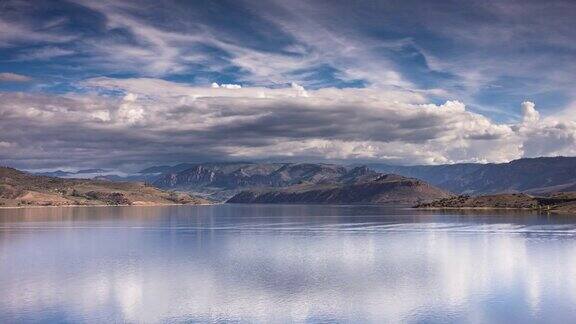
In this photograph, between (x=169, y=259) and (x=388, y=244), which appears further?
(x=388, y=244)

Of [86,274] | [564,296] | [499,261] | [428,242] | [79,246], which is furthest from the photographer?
[428,242]

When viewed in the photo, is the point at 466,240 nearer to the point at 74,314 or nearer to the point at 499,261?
the point at 499,261

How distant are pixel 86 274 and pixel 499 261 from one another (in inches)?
3281

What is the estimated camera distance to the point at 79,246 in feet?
498

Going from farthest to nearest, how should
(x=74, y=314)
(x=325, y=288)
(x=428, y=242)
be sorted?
(x=428, y=242) → (x=325, y=288) → (x=74, y=314)

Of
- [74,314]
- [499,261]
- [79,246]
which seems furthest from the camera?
[79,246]

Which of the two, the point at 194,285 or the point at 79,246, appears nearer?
the point at 194,285

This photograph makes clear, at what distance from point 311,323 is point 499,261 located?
69871 mm

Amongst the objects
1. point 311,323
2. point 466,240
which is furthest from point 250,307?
point 466,240

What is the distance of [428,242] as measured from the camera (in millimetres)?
163375

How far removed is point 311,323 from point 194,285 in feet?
98.1

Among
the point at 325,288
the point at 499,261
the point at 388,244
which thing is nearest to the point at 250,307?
the point at 325,288

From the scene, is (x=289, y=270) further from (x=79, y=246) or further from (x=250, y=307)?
(x=79, y=246)

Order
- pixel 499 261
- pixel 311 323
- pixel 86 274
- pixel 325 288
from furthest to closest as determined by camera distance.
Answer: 1. pixel 499 261
2. pixel 86 274
3. pixel 325 288
4. pixel 311 323
